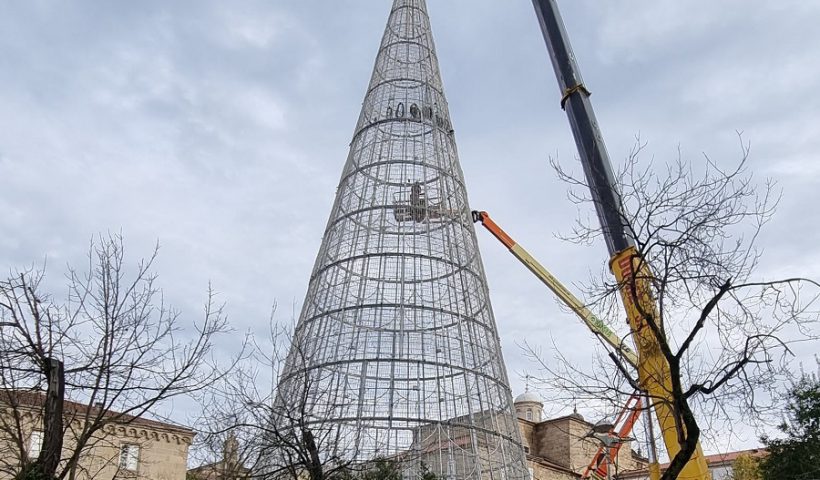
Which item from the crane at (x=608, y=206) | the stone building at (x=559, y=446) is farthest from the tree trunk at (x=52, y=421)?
the stone building at (x=559, y=446)

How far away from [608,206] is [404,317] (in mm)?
4751

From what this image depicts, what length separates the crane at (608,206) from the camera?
10336 millimetres

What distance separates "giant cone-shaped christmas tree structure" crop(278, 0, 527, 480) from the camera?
1262 cm

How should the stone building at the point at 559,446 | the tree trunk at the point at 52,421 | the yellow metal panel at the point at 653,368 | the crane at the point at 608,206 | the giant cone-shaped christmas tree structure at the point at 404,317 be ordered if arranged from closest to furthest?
the tree trunk at the point at 52,421 < the yellow metal panel at the point at 653,368 < the crane at the point at 608,206 < the giant cone-shaped christmas tree structure at the point at 404,317 < the stone building at the point at 559,446

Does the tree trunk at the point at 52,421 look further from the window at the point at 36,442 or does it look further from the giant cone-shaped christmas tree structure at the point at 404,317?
the giant cone-shaped christmas tree structure at the point at 404,317

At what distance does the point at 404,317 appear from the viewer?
13992 mm

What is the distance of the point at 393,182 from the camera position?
1611 cm

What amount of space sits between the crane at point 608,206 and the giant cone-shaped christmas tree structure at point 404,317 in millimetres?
2813

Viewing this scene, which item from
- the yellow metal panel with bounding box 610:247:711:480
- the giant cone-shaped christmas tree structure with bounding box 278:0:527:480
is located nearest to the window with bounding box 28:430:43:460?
the giant cone-shaped christmas tree structure with bounding box 278:0:527:480

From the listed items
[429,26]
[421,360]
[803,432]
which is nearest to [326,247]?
[421,360]

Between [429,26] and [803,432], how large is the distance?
1656cm

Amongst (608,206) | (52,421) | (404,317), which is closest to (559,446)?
(404,317)

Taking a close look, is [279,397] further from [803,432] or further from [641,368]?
[803,432]

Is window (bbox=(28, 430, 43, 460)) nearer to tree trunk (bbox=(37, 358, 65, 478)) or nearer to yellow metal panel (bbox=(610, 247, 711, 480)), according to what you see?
tree trunk (bbox=(37, 358, 65, 478))
